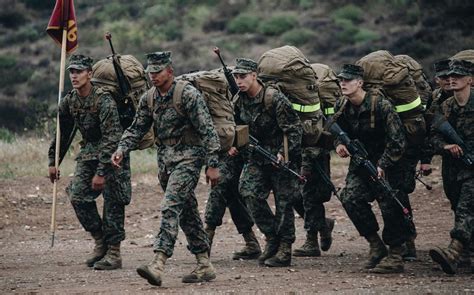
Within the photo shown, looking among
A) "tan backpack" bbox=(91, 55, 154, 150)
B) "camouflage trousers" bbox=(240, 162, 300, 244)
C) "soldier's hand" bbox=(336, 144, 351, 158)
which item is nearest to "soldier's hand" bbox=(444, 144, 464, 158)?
"soldier's hand" bbox=(336, 144, 351, 158)

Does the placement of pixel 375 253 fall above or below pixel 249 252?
above

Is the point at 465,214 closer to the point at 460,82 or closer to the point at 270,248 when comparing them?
the point at 460,82

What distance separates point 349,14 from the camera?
4534 centimetres

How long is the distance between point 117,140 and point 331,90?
2914 mm

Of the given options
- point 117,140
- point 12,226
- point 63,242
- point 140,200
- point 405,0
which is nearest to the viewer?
point 117,140

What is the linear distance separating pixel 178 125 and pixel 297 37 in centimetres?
3231

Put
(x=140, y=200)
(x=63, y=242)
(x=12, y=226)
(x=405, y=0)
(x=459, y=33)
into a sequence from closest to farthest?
(x=63, y=242) < (x=12, y=226) < (x=140, y=200) < (x=459, y=33) < (x=405, y=0)

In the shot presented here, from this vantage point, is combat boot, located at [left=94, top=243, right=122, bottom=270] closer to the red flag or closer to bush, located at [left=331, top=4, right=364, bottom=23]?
the red flag

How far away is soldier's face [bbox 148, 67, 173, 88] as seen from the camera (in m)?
9.66

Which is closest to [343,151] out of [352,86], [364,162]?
[364,162]

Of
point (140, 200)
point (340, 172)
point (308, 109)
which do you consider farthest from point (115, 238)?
point (340, 172)

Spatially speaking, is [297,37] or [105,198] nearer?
[105,198]

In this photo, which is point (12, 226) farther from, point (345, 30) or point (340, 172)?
point (345, 30)

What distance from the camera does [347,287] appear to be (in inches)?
368
